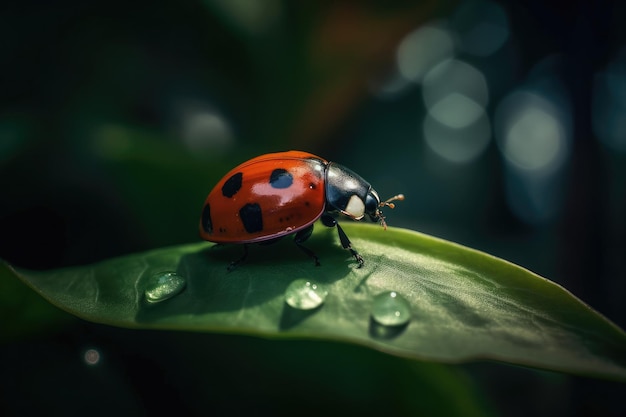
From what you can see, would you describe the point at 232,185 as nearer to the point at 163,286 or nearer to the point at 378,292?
the point at 163,286

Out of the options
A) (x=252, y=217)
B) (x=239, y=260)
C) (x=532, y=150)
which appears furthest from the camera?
(x=532, y=150)

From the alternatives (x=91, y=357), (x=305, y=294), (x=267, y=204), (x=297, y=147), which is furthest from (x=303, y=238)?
(x=297, y=147)

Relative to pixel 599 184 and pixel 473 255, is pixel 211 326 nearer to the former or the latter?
pixel 473 255

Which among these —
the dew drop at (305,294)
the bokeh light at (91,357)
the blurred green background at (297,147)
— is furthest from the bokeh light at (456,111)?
the bokeh light at (91,357)

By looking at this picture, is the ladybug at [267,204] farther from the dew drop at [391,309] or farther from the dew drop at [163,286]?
the dew drop at [391,309]

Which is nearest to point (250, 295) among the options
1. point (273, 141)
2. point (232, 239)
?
point (232, 239)

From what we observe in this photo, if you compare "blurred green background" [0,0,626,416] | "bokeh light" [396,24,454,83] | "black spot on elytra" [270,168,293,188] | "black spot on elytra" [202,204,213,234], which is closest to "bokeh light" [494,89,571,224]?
"blurred green background" [0,0,626,416]

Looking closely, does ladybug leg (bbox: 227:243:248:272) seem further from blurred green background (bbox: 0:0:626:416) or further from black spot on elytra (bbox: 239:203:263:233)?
blurred green background (bbox: 0:0:626:416)
